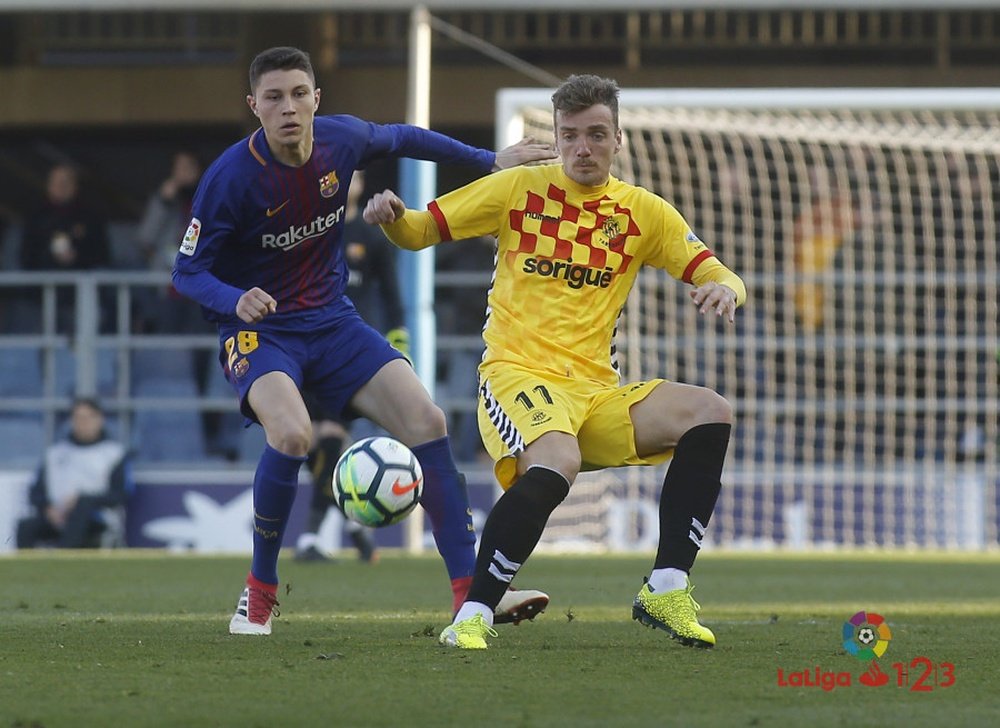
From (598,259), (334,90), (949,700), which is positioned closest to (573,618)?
(598,259)

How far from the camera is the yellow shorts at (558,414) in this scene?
5.19 meters

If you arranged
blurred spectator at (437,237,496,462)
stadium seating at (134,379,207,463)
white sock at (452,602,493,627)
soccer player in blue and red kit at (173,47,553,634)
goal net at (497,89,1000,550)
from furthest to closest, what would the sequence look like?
stadium seating at (134,379,207,463) → blurred spectator at (437,237,496,462) → goal net at (497,89,1000,550) → soccer player in blue and red kit at (173,47,553,634) → white sock at (452,602,493,627)

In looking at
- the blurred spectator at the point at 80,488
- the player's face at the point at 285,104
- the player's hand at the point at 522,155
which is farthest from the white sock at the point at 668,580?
the blurred spectator at the point at 80,488

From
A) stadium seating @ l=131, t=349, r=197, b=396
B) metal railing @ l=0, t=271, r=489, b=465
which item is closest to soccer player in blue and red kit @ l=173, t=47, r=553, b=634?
metal railing @ l=0, t=271, r=489, b=465

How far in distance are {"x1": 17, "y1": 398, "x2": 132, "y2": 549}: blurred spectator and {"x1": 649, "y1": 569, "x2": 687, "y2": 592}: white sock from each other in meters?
8.28

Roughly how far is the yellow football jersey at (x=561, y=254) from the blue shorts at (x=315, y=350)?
1.56 ft

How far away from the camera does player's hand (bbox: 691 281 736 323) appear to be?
5.03 metres

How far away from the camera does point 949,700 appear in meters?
3.85

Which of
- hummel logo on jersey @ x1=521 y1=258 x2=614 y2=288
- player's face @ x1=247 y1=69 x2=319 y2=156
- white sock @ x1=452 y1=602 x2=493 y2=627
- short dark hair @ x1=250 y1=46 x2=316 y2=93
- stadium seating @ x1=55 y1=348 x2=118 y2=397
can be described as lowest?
white sock @ x1=452 y1=602 x2=493 y2=627

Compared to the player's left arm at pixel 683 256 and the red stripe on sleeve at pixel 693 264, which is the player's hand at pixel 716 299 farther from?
the red stripe on sleeve at pixel 693 264

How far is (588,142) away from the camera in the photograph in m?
5.32

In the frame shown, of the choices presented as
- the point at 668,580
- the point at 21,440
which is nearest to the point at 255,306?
the point at 668,580

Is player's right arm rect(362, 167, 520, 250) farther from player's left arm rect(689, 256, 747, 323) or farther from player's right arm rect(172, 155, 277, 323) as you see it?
player's left arm rect(689, 256, 747, 323)

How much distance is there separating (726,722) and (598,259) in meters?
2.24
